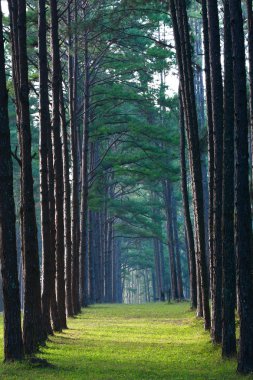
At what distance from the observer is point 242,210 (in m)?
12.5

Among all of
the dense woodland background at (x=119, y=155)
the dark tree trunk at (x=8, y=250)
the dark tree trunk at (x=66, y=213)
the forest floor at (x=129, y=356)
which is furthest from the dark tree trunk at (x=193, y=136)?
the dark tree trunk at (x=8, y=250)

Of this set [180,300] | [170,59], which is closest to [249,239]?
[170,59]

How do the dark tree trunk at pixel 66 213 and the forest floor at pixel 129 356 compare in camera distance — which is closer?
the forest floor at pixel 129 356

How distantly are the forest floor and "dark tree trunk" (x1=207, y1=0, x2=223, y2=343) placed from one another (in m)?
0.97

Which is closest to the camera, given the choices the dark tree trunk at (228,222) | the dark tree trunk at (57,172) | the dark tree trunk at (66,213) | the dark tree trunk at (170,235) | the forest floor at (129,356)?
the forest floor at (129,356)

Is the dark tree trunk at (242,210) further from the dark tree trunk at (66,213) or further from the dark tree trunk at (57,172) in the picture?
the dark tree trunk at (66,213)

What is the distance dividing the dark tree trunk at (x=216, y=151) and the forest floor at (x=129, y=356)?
97 cm

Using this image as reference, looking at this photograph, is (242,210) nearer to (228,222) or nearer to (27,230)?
(228,222)

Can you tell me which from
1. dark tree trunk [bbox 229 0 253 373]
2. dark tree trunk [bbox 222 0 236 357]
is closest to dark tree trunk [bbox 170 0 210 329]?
dark tree trunk [bbox 222 0 236 357]

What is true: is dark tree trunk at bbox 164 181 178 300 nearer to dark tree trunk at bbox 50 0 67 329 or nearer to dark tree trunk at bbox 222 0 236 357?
dark tree trunk at bbox 50 0 67 329

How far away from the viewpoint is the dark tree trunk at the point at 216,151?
53.8 feet

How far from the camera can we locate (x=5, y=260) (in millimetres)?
13797

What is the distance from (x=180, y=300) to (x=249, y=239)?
36098 mm

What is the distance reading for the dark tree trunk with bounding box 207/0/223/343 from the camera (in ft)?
53.8
